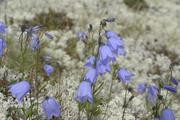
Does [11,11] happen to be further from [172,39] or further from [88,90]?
[88,90]

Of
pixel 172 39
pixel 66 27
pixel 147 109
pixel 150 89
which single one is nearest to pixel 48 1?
pixel 66 27

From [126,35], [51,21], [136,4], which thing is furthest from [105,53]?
[136,4]

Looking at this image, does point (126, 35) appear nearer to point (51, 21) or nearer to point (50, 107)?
point (51, 21)

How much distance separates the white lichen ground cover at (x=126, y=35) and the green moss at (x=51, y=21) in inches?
5.2

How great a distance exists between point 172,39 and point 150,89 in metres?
5.75

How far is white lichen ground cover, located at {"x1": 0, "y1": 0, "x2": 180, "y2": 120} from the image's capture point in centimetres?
657

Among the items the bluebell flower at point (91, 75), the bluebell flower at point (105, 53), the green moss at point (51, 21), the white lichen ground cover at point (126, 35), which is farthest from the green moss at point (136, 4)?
the bluebell flower at point (91, 75)

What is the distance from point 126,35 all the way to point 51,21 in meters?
1.60

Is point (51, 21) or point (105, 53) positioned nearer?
point (105, 53)

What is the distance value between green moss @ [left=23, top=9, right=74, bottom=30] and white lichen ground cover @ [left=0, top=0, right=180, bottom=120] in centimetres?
13

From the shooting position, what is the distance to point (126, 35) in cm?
940

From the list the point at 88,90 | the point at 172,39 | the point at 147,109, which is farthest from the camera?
the point at 172,39

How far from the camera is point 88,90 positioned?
3.59 metres

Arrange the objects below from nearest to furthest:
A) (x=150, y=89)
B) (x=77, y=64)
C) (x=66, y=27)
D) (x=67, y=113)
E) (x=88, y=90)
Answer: (x=88, y=90), (x=150, y=89), (x=67, y=113), (x=77, y=64), (x=66, y=27)
